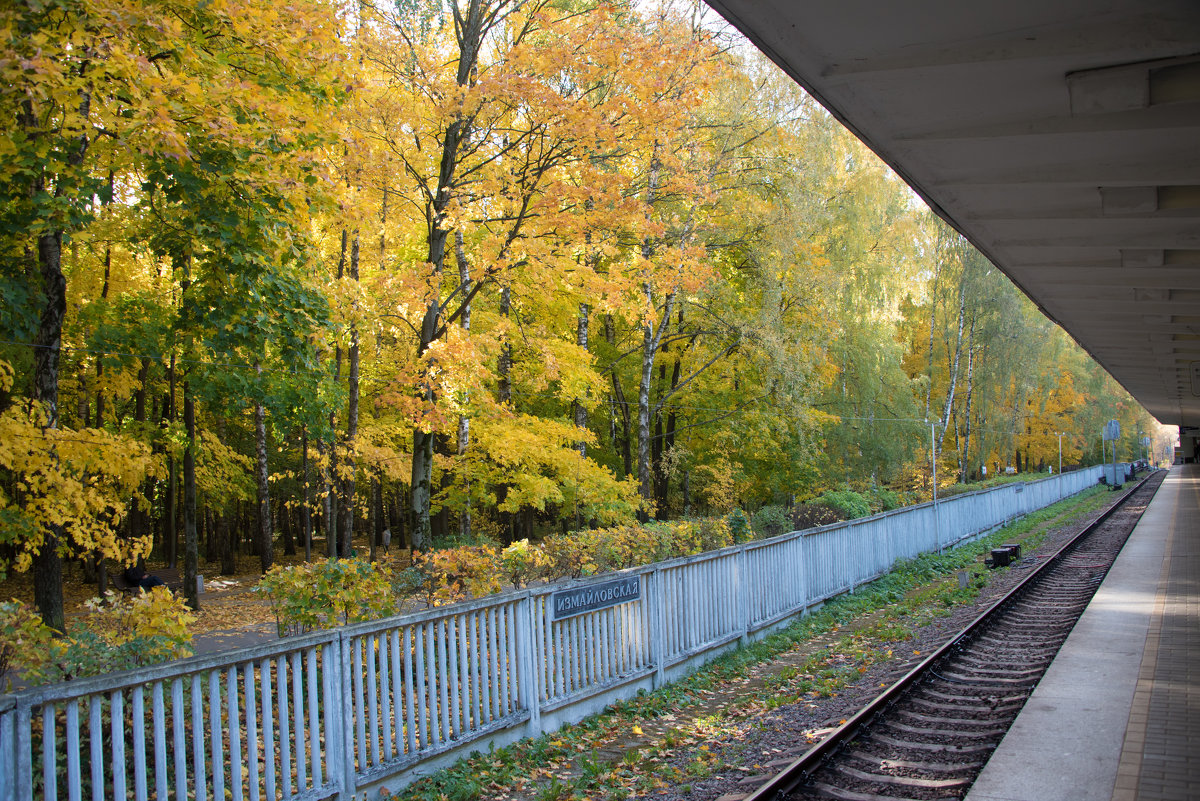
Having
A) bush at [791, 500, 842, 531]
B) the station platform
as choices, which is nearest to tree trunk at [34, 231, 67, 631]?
the station platform

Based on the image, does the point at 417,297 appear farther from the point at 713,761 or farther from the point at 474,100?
the point at 713,761

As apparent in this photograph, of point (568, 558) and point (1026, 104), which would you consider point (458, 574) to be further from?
point (1026, 104)

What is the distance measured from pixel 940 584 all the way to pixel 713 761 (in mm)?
12165

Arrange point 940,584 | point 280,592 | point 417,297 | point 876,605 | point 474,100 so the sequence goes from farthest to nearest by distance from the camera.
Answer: point 940,584
point 876,605
point 417,297
point 474,100
point 280,592

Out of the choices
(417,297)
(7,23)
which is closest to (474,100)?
(417,297)

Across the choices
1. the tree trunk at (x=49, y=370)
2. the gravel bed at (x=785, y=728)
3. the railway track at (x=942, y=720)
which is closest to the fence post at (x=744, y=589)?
the gravel bed at (x=785, y=728)

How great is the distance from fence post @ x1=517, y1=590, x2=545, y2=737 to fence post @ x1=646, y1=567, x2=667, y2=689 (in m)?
2.11

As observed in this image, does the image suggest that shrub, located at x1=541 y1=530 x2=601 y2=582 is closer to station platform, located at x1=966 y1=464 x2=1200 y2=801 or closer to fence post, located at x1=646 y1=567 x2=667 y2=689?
fence post, located at x1=646 y1=567 x2=667 y2=689

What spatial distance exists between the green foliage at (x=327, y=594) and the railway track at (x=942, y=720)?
3825 mm

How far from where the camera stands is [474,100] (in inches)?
484

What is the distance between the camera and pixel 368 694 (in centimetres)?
607

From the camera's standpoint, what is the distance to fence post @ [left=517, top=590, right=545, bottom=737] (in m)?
7.57

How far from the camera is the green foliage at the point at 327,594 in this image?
24.1 feet

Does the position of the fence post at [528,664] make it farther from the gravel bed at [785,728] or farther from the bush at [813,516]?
the bush at [813,516]
